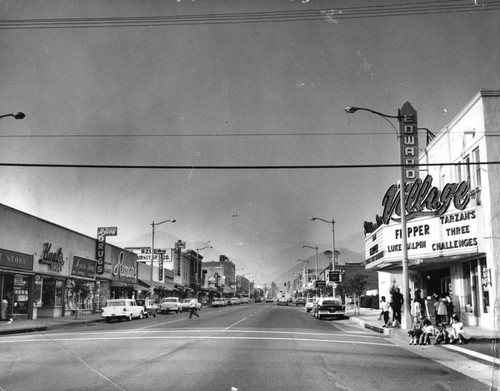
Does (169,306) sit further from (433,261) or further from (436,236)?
(436,236)

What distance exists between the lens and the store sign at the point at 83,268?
144ft

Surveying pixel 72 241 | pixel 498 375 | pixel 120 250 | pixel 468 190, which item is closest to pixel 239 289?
pixel 120 250

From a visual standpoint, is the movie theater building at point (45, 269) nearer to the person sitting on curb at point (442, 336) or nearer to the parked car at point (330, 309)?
the parked car at point (330, 309)

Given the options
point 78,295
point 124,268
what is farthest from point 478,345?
point 124,268

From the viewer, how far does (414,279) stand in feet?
120

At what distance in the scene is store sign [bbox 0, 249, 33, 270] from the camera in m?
32.0

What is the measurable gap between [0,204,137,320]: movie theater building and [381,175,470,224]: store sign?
2195cm

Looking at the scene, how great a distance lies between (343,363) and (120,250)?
46258mm

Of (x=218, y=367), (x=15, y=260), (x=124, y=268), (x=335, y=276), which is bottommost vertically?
(x=218, y=367)

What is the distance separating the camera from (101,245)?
49.2m

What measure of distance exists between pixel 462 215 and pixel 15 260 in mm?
26027

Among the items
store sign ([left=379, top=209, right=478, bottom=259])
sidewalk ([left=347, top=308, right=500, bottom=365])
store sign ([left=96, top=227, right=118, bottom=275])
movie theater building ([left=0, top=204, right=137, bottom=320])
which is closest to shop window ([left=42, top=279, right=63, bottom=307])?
movie theater building ([left=0, top=204, right=137, bottom=320])

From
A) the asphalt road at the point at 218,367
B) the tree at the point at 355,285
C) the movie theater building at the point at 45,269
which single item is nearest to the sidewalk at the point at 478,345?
the asphalt road at the point at 218,367

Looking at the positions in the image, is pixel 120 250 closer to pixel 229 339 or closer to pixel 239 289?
pixel 229 339
